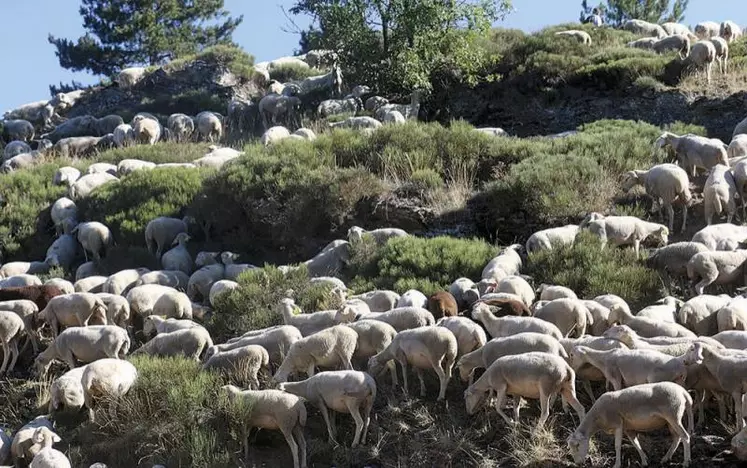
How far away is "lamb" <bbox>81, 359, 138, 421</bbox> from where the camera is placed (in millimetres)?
10820

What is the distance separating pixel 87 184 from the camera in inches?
851

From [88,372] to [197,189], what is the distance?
9212 mm

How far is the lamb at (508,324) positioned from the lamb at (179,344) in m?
3.41

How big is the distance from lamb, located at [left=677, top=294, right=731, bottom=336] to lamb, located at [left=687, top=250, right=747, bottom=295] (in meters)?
0.99

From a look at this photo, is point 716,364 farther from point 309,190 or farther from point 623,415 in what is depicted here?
point 309,190

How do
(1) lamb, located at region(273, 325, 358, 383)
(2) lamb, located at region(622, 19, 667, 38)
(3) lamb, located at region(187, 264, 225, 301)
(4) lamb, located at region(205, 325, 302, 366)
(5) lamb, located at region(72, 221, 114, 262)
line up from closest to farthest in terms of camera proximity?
1. (1) lamb, located at region(273, 325, 358, 383)
2. (4) lamb, located at region(205, 325, 302, 366)
3. (3) lamb, located at region(187, 264, 225, 301)
4. (5) lamb, located at region(72, 221, 114, 262)
5. (2) lamb, located at region(622, 19, 667, 38)

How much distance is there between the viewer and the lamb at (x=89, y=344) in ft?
39.2

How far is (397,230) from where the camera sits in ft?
52.2

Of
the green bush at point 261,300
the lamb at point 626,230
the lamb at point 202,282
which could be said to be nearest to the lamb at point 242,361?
the green bush at point 261,300

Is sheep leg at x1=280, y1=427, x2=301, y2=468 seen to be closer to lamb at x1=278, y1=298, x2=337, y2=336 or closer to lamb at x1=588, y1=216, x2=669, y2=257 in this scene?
lamb at x1=278, y1=298, x2=337, y2=336

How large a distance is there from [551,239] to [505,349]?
15.8 feet

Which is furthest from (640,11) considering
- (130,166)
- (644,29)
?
(130,166)

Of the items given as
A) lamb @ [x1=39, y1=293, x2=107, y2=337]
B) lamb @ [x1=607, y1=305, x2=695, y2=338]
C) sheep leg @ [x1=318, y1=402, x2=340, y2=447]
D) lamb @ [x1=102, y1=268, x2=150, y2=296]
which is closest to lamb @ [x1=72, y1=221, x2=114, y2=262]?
lamb @ [x1=102, y1=268, x2=150, y2=296]

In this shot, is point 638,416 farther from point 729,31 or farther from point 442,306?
point 729,31
